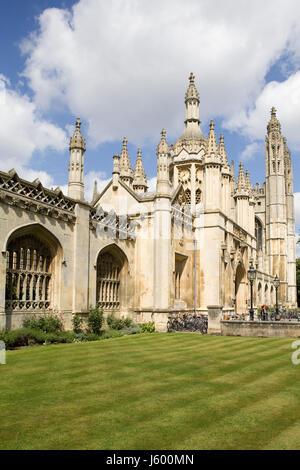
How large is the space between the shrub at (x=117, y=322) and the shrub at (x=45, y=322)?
4557 mm

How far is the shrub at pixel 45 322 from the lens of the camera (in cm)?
1544

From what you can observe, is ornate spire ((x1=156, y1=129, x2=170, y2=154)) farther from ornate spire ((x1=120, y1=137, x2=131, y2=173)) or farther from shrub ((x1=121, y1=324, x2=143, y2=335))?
shrub ((x1=121, y1=324, x2=143, y2=335))

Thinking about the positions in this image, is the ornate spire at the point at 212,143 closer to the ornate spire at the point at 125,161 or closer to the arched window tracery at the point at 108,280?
the ornate spire at the point at 125,161

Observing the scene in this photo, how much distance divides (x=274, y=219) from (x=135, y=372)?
69560mm

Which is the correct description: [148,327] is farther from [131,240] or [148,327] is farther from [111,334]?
[131,240]

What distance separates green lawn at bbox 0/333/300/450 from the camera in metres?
5.21

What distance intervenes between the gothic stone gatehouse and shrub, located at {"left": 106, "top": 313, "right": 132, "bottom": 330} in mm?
797

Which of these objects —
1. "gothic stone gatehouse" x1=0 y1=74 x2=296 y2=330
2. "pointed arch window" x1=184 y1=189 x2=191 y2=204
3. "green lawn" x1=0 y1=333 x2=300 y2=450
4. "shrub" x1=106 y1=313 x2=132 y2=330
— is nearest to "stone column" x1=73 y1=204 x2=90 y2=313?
"gothic stone gatehouse" x1=0 y1=74 x2=296 y2=330

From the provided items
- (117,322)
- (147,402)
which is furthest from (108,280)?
(147,402)

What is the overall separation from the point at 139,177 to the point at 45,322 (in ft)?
63.2

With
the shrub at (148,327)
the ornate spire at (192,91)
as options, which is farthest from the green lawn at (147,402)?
the ornate spire at (192,91)

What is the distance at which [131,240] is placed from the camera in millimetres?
24234

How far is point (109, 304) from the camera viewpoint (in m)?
22.4
